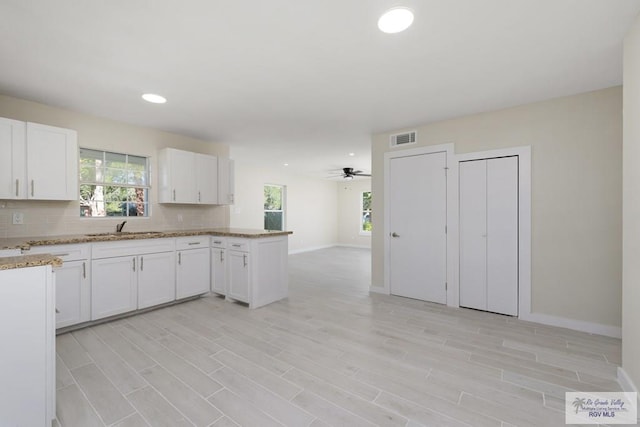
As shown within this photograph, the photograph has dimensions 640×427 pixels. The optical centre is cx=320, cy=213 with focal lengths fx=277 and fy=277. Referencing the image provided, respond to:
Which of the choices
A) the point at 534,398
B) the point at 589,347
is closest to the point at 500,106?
the point at 589,347

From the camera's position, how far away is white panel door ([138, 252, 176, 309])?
131 inches

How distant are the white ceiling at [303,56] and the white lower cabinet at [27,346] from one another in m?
1.60

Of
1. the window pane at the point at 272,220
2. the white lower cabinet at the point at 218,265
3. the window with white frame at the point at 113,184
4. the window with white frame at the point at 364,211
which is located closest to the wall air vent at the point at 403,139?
the white lower cabinet at the point at 218,265

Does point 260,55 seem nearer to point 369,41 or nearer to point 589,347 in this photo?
point 369,41

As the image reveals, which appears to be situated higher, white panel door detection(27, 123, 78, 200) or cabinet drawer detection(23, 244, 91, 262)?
white panel door detection(27, 123, 78, 200)

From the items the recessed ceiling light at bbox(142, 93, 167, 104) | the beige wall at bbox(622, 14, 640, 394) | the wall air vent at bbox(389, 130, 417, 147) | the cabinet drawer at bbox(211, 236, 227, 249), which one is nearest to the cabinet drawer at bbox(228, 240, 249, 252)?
the cabinet drawer at bbox(211, 236, 227, 249)

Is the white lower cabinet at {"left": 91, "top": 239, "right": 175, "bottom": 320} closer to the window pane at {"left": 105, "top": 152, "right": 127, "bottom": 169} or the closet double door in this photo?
the window pane at {"left": 105, "top": 152, "right": 127, "bottom": 169}

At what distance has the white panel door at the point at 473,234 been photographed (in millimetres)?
3424

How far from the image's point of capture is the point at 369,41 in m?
1.98

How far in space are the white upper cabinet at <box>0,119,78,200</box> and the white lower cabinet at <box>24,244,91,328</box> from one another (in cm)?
63

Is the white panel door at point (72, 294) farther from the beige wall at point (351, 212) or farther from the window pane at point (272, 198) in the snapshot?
the beige wall at point (351, 212)

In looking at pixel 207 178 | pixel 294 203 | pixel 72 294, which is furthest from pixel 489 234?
pixel 294 203

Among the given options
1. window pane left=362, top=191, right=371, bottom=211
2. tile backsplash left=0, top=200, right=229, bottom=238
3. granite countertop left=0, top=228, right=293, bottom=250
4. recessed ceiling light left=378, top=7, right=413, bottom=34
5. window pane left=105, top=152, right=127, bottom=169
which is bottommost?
granite countertop left=0, top=228, right=293, bottom=250

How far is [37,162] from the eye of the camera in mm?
2828
